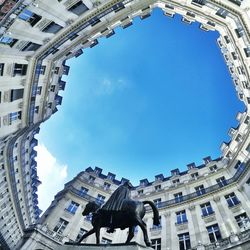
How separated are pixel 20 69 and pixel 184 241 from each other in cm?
2590

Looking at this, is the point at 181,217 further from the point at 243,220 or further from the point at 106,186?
the point at 106,186

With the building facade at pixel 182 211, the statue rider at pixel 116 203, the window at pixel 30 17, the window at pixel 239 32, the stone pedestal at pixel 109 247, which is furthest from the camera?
the window at pixel 239 32

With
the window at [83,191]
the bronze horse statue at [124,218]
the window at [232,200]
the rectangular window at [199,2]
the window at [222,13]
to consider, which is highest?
the rectangular window at [199,2]

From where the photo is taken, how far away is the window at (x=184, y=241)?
89.3 feet

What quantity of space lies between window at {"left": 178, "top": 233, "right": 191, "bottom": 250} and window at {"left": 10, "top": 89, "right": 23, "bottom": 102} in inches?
961

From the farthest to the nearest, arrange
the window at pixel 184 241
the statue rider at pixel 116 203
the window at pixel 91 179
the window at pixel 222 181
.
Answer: the window at pixel 91 179, the window at pixel 222 181, the window at pixel 184 241, the statue rider at pixel 116 203

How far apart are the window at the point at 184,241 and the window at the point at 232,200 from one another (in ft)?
20.9

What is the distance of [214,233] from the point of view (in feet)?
87.9

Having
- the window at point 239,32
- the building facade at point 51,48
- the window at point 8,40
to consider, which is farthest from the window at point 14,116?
the window at point 239,32

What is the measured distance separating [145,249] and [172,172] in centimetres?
3664

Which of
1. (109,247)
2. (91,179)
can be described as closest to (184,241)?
(91,179)

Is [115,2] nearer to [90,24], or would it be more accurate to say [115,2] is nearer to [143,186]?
[90,24]

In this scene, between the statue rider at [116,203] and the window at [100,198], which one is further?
the window at [100,198]

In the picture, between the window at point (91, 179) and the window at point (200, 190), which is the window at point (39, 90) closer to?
the window at point (91, 179)
